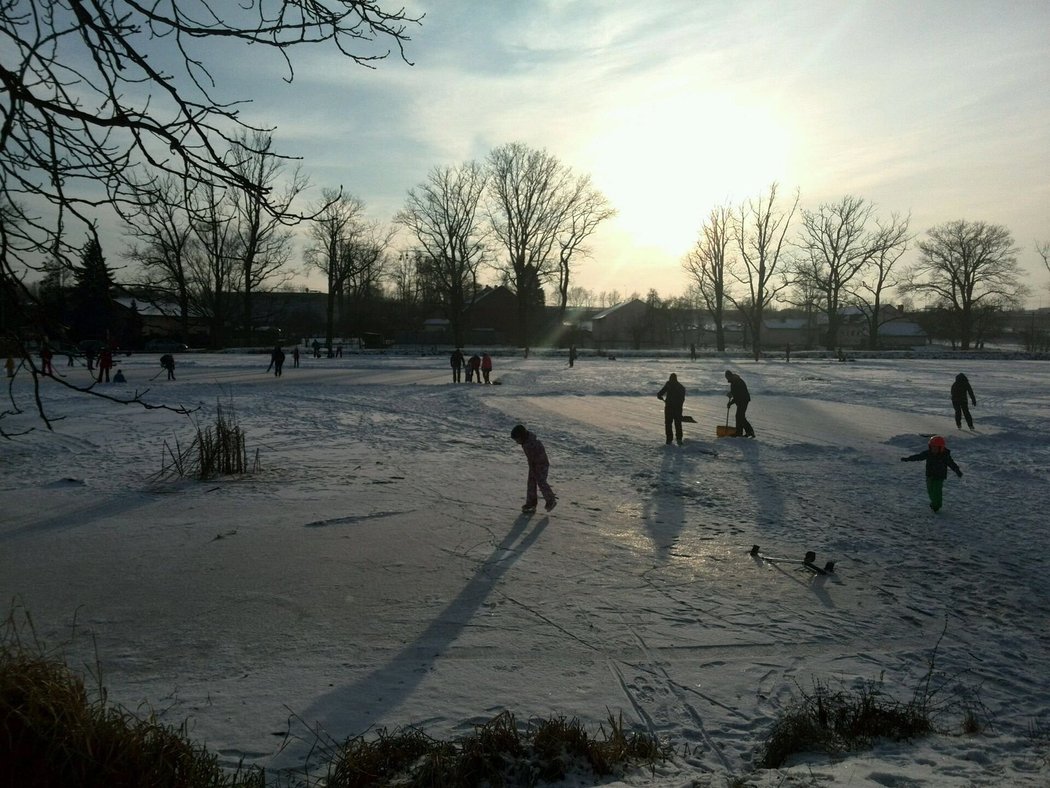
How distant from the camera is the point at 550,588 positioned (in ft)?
23.4

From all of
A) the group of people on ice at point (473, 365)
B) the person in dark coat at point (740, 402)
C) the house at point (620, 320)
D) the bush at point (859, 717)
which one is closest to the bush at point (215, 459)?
the bush at point (859, 717)

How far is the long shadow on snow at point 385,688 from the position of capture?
4415mm

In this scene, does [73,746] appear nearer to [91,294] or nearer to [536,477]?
[91,294]

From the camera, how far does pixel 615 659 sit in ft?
18.4

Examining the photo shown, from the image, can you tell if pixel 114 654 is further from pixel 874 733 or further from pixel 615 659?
pixel 874 733

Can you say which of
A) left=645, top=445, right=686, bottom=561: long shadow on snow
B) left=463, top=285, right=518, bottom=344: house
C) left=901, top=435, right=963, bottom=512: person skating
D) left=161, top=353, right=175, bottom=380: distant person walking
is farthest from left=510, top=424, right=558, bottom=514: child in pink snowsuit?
left=463, top=285, right=518, bottom=344: house

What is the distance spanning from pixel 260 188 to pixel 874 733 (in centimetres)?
499

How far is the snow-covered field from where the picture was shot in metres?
4.79

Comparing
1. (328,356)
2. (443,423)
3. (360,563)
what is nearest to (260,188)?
(360,563)

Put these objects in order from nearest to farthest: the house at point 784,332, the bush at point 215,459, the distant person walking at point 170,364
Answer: the bush at point 215,459, the distant person walking at point 170,364, the house at point 784,332

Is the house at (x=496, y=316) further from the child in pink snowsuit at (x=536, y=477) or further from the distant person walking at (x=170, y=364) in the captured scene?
the child in pink snowsuit at (x=536, y=477)

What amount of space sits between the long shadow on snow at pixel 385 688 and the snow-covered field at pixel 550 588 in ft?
0.09

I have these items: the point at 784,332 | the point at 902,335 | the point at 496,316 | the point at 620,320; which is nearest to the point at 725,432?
the point at 496,316

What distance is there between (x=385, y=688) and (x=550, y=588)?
2.40 metres
